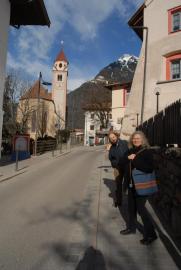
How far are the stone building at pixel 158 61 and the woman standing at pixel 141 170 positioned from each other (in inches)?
553

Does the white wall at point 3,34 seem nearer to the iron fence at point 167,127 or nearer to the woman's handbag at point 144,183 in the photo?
the iron fence at point 167,127

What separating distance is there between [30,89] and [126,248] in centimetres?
4368

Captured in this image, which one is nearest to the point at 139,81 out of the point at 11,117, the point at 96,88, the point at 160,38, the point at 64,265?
the point at 160,38

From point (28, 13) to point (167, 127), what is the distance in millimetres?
15484

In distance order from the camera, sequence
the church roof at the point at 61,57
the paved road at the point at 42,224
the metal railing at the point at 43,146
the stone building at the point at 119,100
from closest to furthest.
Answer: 1. the paved road at the point at 42,224
2. the metal railing at the point at 43,146
3. the stone building at the point at 119,100
4. the church roof at the point at 61,57

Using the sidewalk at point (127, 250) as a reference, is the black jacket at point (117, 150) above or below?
above

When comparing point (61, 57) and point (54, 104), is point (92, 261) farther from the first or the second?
point (61, 57)

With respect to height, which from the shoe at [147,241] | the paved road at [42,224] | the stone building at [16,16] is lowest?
the paved road at [42,224]

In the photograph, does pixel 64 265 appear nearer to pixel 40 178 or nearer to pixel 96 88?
pixel 40 178

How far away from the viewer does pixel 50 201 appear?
9.13 metres

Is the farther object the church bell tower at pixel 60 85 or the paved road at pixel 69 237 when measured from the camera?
the church bell tower at pixel 60 85

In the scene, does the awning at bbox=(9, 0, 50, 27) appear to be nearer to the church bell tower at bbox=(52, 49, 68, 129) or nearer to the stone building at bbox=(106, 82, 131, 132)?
the stone building at bbox=(106, 82, 131, 132)

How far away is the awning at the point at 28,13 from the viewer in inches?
750

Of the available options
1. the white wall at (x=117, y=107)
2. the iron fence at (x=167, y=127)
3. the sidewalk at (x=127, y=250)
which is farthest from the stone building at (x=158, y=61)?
the white wall at (x=117, y=107)
